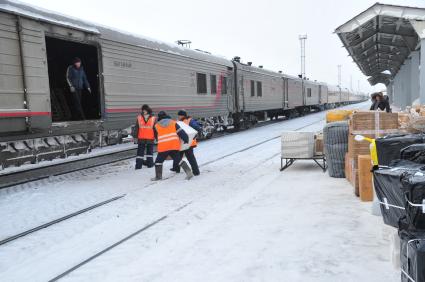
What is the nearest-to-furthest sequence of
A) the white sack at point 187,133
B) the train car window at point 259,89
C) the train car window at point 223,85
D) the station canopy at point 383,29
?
1. the white sack at point 187,133
2. the station canopy at point 383,29
3. the train car window at point 223,85
4. the train car window at point 259,89

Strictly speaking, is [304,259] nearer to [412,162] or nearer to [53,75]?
[412,162]

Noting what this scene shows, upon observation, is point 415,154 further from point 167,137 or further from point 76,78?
point 76,78

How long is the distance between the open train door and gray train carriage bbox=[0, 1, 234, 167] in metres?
0.02

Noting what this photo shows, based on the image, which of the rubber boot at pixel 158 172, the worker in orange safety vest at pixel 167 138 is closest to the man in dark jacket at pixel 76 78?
the worker in orange safety vest at pixel 167 138

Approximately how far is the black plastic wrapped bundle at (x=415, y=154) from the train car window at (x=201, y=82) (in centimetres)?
1271

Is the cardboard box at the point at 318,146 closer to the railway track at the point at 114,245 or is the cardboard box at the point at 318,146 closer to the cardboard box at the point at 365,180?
the cardboard box at the point at 365,180

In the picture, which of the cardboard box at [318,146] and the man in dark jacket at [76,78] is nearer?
the cardboard box at [318,146]

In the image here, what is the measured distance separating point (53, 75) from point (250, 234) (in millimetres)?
8689

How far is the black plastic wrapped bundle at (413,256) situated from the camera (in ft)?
8.58

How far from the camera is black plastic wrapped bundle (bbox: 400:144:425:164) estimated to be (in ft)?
12.2

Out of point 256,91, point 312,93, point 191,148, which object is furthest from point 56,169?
point 312,93

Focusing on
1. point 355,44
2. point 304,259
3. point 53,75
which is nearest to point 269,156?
point 53,75

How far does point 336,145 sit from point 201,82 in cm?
918

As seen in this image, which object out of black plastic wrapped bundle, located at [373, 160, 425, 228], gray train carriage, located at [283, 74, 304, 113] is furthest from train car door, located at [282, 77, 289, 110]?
black plastic wrapped bundle, located at [373, 160, 425, 228]
